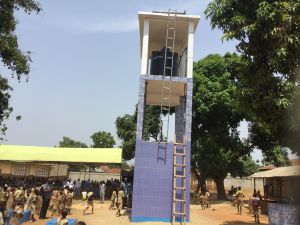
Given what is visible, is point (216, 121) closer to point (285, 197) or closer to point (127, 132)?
point (127, 132)

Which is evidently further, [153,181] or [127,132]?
[127,132]

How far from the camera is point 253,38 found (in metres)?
12.2

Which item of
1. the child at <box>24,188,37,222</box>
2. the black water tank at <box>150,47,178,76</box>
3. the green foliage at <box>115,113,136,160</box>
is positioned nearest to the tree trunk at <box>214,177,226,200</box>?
the green foliage at <box>115,113,136,160</box>

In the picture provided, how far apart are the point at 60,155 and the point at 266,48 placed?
20.2 meters

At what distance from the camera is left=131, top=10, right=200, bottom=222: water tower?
1445cm

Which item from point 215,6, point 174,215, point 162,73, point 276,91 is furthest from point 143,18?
point 174,215

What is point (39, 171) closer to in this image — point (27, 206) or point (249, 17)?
point (27, 206)

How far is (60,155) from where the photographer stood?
90.5 ft

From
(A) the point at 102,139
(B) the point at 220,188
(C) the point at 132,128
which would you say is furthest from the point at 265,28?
(A) the point at 102,139

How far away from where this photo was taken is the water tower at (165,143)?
569 inches

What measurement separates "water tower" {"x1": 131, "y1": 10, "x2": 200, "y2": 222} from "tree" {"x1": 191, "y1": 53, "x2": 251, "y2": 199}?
9.78 metres

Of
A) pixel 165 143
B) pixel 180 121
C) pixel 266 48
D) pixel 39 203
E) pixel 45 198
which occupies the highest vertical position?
pixel 266 48

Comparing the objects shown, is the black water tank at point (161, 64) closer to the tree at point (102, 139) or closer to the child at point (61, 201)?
the child at point (61, 201)

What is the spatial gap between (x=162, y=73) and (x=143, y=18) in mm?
2787
